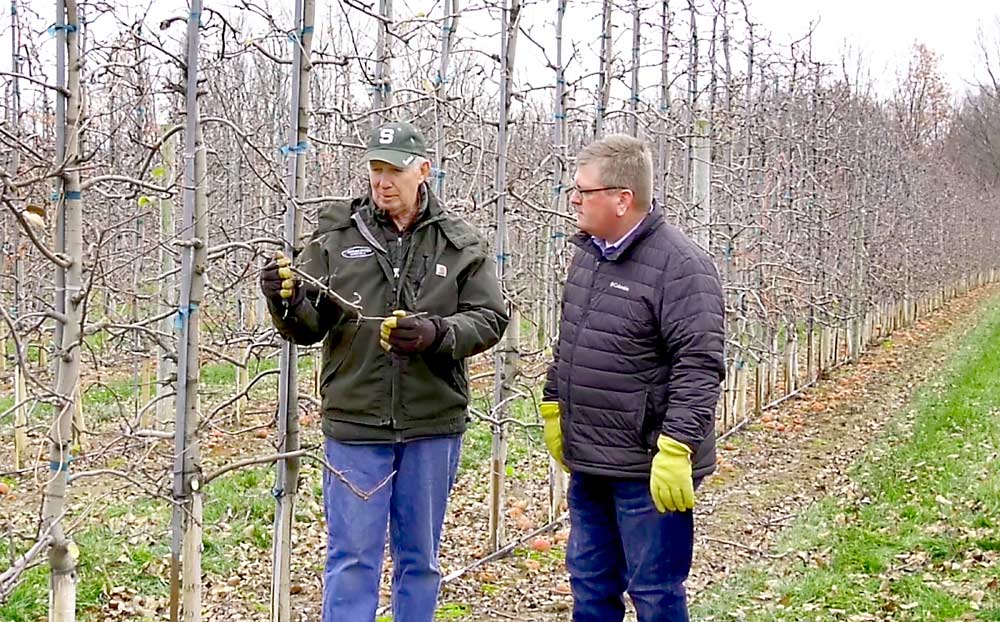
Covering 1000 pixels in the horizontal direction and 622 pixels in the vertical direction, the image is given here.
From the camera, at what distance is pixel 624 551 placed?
3.43 metres

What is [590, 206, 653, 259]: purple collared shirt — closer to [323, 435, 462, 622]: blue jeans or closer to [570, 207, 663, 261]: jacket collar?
[570, 207, 663, 261]: jacket collar

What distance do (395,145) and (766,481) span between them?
5650 millimetres

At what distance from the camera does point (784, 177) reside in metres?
12.5

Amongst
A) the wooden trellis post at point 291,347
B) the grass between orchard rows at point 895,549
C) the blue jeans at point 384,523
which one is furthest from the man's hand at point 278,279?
the grass between orchard rows at point 895,549

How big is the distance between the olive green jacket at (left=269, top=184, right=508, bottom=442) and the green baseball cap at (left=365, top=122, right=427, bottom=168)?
0.62 feet

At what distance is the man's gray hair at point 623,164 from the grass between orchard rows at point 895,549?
7.89ft

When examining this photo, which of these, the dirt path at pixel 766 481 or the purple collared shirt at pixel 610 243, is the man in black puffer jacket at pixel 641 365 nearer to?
the purple collared shirt at pixel 610 243

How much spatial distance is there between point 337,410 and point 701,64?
6.83 metres

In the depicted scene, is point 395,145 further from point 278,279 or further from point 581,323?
point 581,323

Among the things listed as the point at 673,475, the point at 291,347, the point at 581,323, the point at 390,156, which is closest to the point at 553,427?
the point at 581,323

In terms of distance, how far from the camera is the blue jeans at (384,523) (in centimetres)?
336

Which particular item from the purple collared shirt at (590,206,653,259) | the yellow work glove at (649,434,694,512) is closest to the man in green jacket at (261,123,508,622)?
the purple collared shirt at (590,206,653,259)

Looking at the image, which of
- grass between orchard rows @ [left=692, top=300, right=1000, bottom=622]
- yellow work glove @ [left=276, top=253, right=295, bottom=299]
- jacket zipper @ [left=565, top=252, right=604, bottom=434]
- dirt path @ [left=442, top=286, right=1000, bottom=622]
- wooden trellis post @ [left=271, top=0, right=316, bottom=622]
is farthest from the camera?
dirt path @ [left=442, top=286, right=1000, bottom=622]

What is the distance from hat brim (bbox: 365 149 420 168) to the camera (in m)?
3.27
